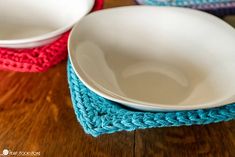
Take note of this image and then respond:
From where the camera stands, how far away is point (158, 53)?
0.57 meters

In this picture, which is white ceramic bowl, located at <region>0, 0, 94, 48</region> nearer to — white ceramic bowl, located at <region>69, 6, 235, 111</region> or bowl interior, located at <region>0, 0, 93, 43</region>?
bowl interior, located at <region>0, 0, 93, 43</region>

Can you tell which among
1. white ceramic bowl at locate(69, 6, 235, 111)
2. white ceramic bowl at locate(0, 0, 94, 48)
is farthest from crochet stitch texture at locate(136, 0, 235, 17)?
white ceramic bowl at locate(0, 0, 94, 48)

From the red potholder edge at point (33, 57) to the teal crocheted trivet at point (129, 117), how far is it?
0.39ft

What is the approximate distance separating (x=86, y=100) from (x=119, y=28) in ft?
0.57

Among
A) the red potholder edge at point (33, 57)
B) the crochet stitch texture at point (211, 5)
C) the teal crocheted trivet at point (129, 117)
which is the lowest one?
the red potholder edge at point (33, 57)

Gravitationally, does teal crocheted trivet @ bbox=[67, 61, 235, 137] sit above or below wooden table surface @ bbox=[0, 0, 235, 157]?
above

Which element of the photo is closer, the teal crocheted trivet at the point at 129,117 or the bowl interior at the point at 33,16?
the teal crocheted trivet at the point at 129,117

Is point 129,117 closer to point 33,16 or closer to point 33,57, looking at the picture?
point 33,57

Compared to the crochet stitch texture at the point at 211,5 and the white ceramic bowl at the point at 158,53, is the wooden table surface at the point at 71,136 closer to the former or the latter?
the white ceramic bowl at the point at 158,53

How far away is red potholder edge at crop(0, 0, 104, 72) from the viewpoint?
1.64ft

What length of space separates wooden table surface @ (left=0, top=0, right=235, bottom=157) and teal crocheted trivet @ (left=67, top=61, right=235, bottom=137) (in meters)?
0.03

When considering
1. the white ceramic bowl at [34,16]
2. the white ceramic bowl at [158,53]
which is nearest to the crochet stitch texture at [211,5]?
the white ceramic bowl at [158,53]

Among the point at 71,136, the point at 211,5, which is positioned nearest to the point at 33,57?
the point at 71,136

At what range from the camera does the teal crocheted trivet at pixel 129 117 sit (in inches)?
15.9
